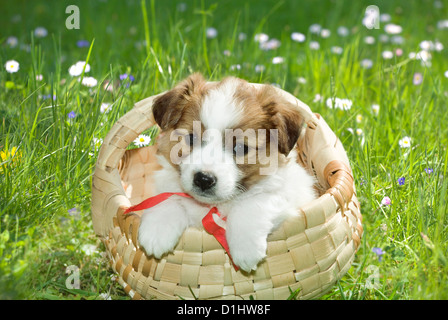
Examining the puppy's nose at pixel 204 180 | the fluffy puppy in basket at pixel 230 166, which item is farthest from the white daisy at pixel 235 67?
the puppy's nose at pixel 204 180

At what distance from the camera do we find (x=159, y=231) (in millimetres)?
2777

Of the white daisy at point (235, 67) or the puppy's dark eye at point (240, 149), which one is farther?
the white daisy at point (235, 67)

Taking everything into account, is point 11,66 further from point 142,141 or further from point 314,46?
point 314,46

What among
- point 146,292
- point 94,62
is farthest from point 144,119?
point 94,62

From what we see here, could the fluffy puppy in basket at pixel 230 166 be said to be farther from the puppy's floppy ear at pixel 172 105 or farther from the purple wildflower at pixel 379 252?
the purple wildflower at pixel 379 252

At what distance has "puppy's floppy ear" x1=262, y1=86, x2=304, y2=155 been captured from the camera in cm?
311

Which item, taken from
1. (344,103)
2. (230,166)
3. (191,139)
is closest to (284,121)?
(230,166)

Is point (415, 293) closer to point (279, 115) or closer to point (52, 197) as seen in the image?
point (279, 115)

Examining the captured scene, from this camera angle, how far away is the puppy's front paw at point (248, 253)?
266 centimetres

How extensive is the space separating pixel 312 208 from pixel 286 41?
401 cm

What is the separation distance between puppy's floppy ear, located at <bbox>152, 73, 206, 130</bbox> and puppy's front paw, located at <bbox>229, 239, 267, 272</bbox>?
0.94 m

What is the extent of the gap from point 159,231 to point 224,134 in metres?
0.66

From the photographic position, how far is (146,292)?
9.71ft
